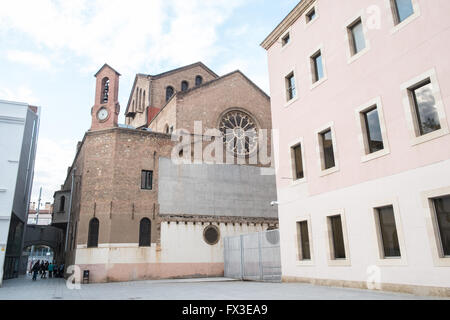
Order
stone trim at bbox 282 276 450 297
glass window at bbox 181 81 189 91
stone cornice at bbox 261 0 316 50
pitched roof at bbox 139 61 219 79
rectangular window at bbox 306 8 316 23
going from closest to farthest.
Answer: stone trim at bbox 282 276 450 297, rectangular window at bbox 306 8 316 23, stone cornice at bbox 261 0 316 50, pitched roof at bbox 139 61 219 79, glass window at bbox 181 81 189 91

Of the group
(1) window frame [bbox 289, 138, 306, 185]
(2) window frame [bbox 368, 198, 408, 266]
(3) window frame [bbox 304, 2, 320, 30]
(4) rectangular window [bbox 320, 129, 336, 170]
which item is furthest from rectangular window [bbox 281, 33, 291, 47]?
(2) window frame [bbox 368, 198, 408, 266]

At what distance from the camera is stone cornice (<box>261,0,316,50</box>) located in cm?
1639

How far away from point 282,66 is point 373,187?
8.48 metres

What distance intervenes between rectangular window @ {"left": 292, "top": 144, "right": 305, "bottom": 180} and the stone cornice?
246 inches

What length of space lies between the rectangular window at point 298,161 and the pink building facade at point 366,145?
7cm

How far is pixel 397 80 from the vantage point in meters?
11.5

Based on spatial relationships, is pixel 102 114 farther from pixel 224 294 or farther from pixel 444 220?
pixel 444 220

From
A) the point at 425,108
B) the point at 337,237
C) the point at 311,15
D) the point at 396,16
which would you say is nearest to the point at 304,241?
the point at 337,237

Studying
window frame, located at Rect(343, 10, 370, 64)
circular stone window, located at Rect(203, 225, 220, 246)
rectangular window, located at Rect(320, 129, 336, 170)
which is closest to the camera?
window frame, located at Rect(343, 10, 370, 64)

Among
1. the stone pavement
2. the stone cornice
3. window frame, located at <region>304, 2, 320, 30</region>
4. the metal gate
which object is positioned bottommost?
the stone pavement

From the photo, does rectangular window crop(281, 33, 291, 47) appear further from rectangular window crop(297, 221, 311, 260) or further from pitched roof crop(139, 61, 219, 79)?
pitched roof crop(139, 61, 219, 79)

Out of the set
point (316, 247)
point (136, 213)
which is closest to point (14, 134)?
point (136, 213)

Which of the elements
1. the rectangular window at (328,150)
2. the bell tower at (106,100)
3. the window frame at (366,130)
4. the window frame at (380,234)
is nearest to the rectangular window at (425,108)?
the window frame at (366,130)
